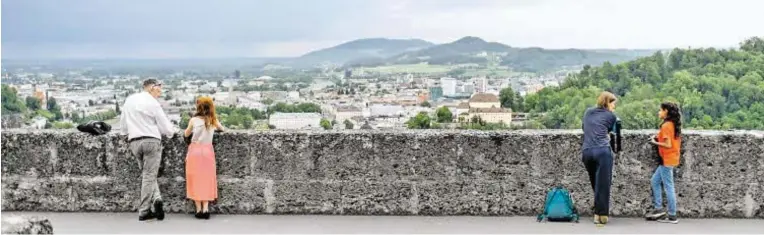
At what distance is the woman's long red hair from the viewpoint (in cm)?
730

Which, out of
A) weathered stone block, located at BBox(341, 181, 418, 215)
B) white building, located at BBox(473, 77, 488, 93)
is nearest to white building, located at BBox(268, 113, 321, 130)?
weathered stone block, located at BBox(341, 181, 418, 215)

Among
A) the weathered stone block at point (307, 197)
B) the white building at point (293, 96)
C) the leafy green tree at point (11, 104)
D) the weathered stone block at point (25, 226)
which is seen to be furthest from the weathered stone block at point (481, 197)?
the white building at point (293, 96)

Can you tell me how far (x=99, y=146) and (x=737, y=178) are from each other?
5.33 meters

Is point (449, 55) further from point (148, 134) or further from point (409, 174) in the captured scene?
point (148, 134)

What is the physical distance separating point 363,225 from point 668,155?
2.47 metres

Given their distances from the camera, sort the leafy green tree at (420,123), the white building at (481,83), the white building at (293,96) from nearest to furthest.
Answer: the leafy green tree at (420,123), the white building at (293,96), the white building at (481,83)

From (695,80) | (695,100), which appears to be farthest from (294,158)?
(695,80)

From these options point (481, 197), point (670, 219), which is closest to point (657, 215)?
point (670, 219)

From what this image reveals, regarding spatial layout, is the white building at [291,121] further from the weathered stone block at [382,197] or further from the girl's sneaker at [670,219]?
the girl's sneaker at [670,219]

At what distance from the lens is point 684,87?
40250mm

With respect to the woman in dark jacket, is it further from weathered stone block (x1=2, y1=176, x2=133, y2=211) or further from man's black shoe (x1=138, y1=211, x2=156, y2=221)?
weathered stone block (x1=2, y1=176, x2=133, y2=211)

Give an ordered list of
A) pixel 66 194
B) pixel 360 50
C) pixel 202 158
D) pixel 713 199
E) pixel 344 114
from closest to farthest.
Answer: pixel 202 158
pixel 713 199
pixel 66 194
pixel 344 114
pixel 360 50

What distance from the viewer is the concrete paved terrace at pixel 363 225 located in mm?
6953

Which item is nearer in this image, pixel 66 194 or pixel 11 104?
pixel 66 194
